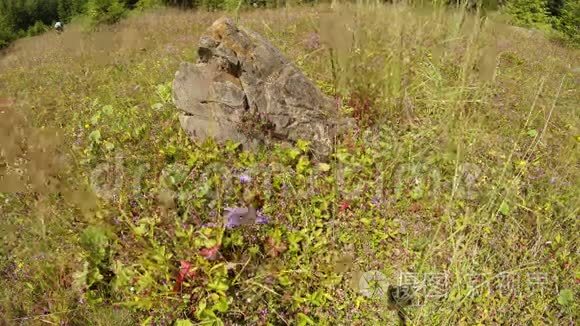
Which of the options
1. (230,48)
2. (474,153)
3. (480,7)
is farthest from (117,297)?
(480,7)

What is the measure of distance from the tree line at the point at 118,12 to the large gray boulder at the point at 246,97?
3721mm

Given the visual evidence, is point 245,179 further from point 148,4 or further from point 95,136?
point 148,4

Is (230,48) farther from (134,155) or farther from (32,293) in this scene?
(32,293)

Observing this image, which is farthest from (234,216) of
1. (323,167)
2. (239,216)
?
(323,167)

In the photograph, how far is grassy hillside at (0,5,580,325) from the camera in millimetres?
2594

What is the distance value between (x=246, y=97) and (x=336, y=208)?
1.41m

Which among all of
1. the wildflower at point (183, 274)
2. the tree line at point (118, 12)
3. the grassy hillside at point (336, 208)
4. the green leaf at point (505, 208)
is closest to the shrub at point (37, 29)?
the tree line at point (118, 12)

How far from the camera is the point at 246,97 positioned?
3906 millimetres

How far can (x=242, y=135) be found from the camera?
12.3 feet

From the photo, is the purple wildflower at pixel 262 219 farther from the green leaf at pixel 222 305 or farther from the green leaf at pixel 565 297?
the green leaf at pixel 565 297

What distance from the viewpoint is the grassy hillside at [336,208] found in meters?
2.59

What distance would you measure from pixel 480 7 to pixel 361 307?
2.86 m

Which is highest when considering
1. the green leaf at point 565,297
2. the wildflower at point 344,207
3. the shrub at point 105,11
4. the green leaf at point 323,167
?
the shrub at point 105,11

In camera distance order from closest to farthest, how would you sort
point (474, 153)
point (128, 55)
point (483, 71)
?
point (483, 71) < point (474, 153) < point (128, 55)
